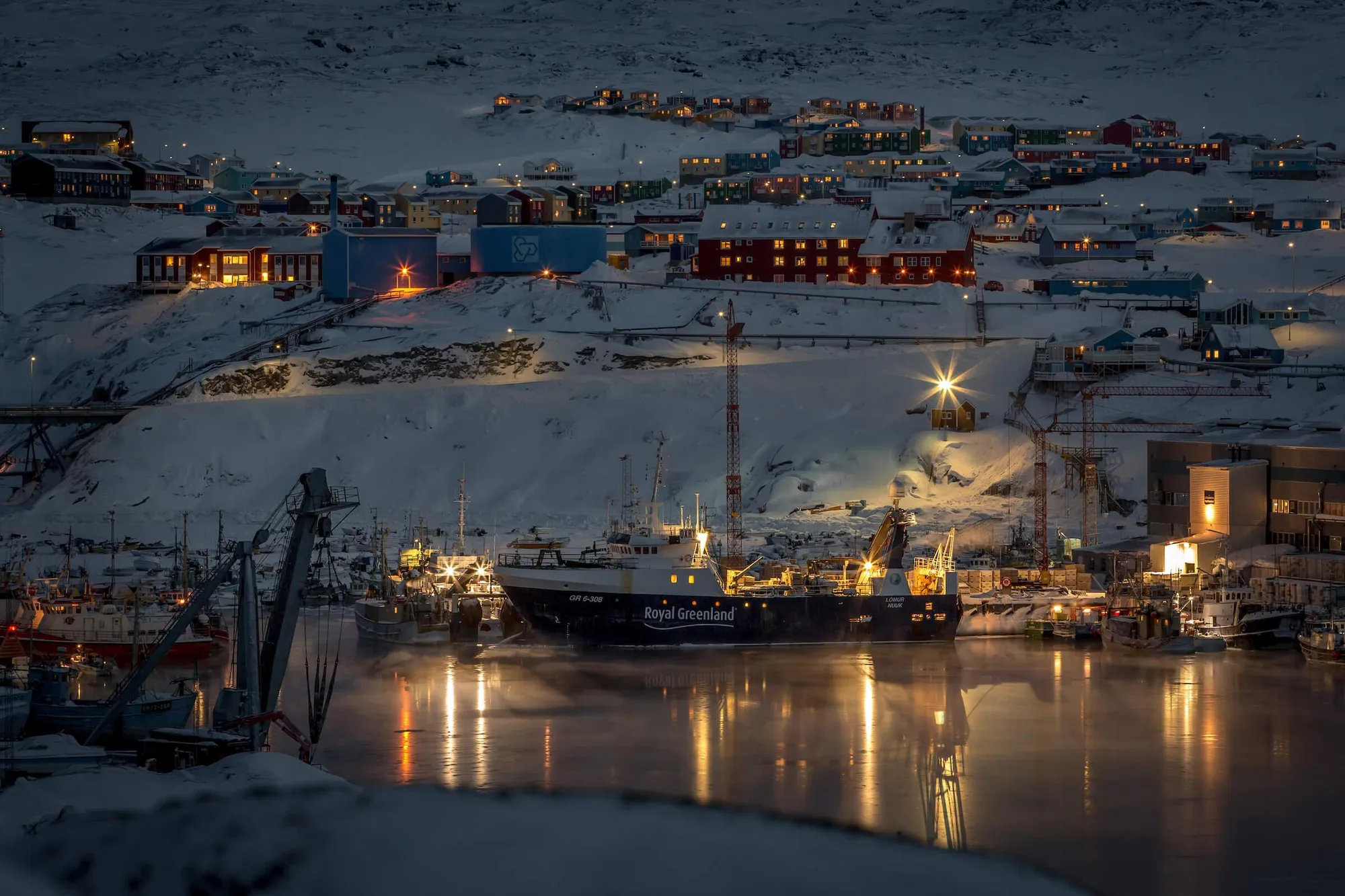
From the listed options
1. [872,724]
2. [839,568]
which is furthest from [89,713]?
[839,568]

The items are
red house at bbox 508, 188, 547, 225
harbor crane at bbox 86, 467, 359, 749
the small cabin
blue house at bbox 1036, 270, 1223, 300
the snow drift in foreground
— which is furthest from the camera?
red house at bbox 508, 188, 547, 225

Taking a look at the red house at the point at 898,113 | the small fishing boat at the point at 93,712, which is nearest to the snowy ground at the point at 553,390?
the small fishing boat at the point at 93,712

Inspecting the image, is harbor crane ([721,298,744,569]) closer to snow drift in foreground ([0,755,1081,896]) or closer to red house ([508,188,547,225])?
red house ([508,188,547,225])

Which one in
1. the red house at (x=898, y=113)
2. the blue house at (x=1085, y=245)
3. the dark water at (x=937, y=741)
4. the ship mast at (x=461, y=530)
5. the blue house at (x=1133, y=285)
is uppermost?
the red house at (x=898, y=113)

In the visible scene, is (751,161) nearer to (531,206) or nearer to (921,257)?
(531,206)

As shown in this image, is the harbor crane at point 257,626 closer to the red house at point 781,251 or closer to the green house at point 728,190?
the red house at point 781,251

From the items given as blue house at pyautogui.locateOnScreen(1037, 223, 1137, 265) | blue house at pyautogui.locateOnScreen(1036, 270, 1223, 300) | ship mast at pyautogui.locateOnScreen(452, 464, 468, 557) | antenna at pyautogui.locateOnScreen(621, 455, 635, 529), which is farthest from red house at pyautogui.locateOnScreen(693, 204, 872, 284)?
ship mast at pyautogui.locateOnScreen(452, 464, 468, 557)

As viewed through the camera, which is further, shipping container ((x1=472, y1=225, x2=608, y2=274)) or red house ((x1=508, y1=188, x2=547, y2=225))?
red house ((x1=508, y1=188, x2=547, y2=225))
